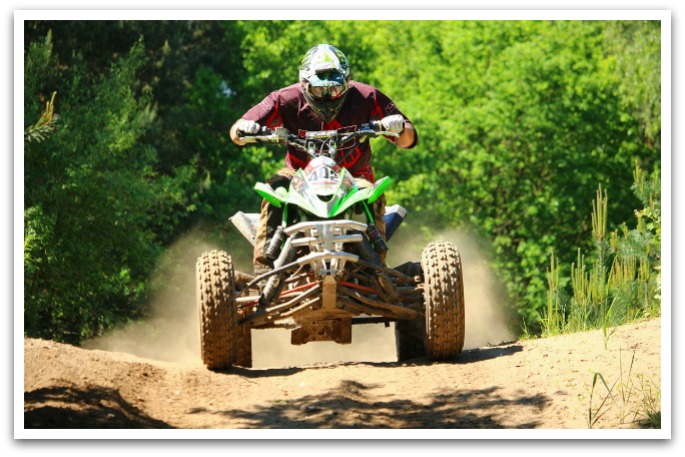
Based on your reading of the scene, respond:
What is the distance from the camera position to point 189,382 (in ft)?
36.3

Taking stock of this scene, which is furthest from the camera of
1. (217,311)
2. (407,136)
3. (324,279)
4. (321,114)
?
(321,114)

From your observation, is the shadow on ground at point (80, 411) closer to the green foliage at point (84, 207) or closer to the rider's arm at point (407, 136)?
the rider's arm at point (407, 136)

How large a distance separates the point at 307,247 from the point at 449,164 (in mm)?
27380

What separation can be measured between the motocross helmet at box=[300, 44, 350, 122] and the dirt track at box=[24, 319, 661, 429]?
7.85ft

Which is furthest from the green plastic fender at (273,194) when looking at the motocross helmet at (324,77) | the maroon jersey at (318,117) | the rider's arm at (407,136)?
the rider's arm at (407,136)

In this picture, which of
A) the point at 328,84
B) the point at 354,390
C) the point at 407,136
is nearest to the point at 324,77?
the point at 328,84

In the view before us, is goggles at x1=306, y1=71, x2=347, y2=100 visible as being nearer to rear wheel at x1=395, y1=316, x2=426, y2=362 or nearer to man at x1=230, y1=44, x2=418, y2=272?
man at x1=230, y1=44, x2=418, y2=272

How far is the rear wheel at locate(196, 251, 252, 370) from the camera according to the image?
440 inches

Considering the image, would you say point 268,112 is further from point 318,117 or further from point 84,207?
point 84,207

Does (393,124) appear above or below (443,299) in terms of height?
above

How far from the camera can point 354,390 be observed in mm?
10445

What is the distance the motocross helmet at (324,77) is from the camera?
11.4 metres

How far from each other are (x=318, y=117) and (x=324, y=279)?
168 centimetres
